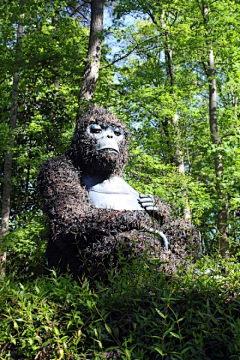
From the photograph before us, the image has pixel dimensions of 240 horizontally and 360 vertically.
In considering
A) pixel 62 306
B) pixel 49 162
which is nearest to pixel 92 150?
pixel 49 162

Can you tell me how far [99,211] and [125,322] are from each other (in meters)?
1.83

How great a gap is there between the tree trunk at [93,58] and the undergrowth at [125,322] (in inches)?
240

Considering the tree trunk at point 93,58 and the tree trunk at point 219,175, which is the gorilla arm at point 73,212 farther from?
the tree trunk at point 219,175

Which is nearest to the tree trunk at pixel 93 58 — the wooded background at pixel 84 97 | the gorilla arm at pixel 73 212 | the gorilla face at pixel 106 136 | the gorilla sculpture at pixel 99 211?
the wooded background at pixel 84 97

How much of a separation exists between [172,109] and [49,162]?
8.04m

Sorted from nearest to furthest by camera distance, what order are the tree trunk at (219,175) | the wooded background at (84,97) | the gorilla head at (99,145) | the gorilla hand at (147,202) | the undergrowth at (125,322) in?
the undergrowth at (125,322), the gorilla hand at (147,202), the gorilla head at (99,145), the wooded background at (84,97), the tree trunk at (219,175)

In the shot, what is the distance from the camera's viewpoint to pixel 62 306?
2.54 metres

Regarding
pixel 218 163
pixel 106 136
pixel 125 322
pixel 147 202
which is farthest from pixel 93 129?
pixel 218 163

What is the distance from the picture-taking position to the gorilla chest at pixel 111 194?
4.58 metres

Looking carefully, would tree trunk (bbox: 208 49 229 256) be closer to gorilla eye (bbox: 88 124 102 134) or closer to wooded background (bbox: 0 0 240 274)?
wooded background (bbox: 0 0 240 274)

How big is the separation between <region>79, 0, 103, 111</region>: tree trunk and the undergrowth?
6.10m

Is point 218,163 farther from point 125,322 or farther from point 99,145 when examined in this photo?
point 125,322

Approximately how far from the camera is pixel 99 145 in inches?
188

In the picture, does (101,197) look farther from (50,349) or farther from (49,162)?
(50,349)
